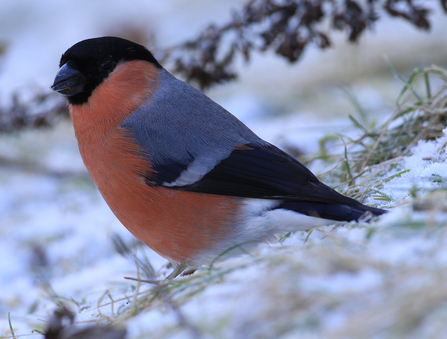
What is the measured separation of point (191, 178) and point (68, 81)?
38.4 inches

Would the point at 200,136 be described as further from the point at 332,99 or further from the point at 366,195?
the point at 332,99

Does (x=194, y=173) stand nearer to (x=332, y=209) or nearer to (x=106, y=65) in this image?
(x=332, y=209)

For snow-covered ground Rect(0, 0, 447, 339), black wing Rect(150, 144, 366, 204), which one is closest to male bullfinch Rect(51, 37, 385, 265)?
black wing Rect(150, 144, 366, 204)

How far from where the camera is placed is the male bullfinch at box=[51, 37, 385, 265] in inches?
95.7

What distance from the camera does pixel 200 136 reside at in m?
2.59

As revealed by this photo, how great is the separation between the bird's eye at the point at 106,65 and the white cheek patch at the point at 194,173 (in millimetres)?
857

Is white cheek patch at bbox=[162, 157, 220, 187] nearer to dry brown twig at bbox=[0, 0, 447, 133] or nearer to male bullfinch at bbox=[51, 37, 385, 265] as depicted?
male bullfinch at bbox=[51, 37, 385, 265]

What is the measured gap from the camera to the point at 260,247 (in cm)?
246

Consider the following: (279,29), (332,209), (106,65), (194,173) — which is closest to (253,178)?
(194,173)

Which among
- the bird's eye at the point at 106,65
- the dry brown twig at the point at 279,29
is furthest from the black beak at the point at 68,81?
the dry brown twig at the point at 279,29

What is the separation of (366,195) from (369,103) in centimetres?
381

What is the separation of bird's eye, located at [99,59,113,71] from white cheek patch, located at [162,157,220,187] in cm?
86

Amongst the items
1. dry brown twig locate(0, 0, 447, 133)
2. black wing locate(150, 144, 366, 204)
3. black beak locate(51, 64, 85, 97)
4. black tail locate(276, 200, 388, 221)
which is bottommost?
black tail locate(276, 200, 388, 221)

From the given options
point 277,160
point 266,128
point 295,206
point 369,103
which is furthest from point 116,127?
point 369,103
